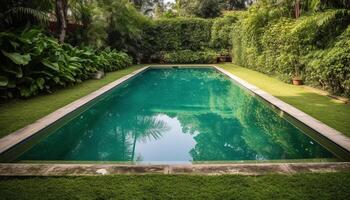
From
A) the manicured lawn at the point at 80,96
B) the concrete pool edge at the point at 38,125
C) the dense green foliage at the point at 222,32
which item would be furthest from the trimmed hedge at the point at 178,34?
the concrete pool edge at the point at 38,125

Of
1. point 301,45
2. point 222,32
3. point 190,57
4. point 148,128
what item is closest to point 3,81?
point 148,128

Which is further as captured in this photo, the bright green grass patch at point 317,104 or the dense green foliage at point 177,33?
the dense green foliage at point 177,33

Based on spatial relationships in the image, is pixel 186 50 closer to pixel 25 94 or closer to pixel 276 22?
pixel 276 22

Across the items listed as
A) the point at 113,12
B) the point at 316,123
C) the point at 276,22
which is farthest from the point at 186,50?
the point at 316,123

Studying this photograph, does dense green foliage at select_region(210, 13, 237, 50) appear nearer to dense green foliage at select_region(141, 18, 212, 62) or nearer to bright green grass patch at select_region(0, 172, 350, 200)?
dense green foliage at select_region(141, 18, 212, 62)

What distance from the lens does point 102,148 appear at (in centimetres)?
501

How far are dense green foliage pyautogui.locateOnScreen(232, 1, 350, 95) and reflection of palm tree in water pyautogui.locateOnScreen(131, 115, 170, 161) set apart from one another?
14.8 feet

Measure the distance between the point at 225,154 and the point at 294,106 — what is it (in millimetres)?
2824

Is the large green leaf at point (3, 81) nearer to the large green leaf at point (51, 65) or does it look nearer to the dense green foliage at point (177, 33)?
the large green leaf at point (51, 65)

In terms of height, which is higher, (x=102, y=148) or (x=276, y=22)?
(x=276, y=22)

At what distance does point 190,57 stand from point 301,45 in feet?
42.8

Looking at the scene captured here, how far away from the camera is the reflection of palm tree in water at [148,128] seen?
5.90 meters

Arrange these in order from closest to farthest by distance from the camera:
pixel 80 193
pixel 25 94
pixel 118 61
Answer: pixel 80 193 < pixel 25 94 < pixel 118 61

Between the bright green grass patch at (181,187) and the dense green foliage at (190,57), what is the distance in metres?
19.5
